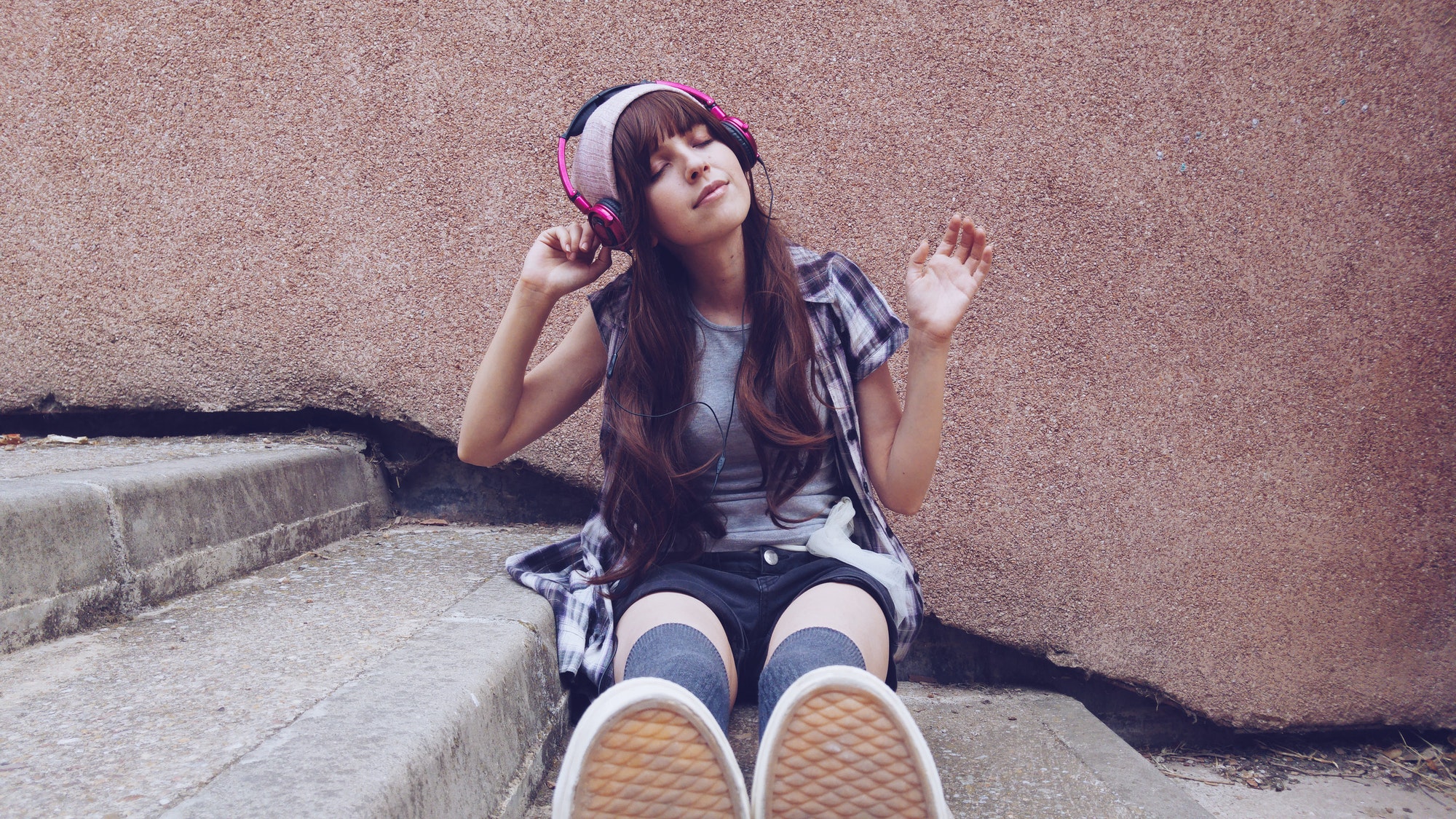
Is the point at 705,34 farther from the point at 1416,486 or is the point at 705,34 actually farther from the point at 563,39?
the point at 1416,486

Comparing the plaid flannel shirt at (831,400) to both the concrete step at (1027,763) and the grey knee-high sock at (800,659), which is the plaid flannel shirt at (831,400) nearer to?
the concrete step at (1027,763)

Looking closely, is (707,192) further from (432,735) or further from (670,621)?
(432,735)

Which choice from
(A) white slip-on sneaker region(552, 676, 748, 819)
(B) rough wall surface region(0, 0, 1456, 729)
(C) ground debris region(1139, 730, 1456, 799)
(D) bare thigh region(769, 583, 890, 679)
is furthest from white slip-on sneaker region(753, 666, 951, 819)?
(C) ground debris region(1139, 730, 1456, 799)

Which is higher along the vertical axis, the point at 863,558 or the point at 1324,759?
the point at 863,558

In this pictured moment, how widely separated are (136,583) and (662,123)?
A: 123 centimetres

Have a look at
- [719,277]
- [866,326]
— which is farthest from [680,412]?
[866,326]

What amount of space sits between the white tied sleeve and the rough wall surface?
611 millimetres

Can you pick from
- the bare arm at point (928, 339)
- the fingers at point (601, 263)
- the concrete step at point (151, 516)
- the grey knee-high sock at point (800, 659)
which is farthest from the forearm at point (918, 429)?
the concrete step at point (151, 516)

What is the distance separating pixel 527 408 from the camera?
1.67 metres

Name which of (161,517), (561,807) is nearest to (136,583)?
(161,517)

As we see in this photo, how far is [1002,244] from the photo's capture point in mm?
2156

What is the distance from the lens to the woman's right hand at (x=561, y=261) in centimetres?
154

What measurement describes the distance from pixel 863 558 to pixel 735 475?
0.28m

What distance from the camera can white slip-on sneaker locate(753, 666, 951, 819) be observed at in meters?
1.03
